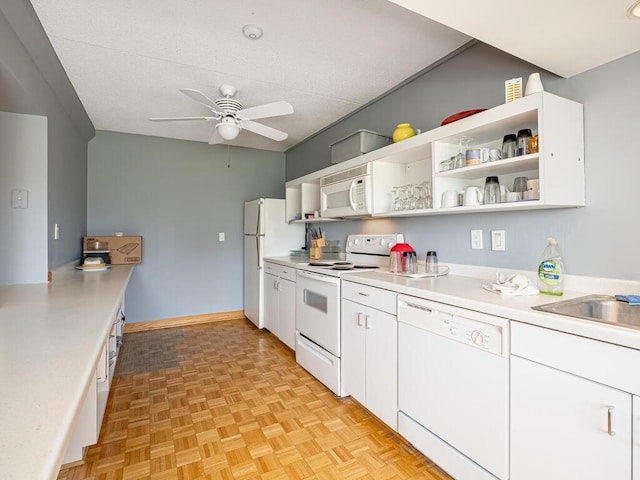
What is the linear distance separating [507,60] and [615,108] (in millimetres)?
645

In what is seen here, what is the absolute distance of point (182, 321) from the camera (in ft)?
13.6

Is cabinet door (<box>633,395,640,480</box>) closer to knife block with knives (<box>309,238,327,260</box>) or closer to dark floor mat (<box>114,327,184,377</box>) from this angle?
knife block with knives (<box>309,238,327,260</box>)

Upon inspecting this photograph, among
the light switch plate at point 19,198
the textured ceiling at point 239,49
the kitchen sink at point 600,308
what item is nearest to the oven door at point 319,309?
the kitchen sink at point 600,308

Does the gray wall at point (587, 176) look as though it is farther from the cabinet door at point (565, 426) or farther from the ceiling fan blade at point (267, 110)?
the ceiling fan blade at point (267, 110)

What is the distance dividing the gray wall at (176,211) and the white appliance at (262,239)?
Answer: 421 mm

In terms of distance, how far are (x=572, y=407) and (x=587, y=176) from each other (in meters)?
1.05

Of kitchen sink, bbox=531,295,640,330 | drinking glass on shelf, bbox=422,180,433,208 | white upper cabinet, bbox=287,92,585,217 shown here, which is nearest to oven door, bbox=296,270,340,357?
white upper cabinet, bbox=287,92,585,217

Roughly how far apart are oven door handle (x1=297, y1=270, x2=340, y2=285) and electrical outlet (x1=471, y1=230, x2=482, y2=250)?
2.96 ft

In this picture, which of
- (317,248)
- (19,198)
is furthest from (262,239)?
(19,198)

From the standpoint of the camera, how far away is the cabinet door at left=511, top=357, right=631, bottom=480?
984 millimetres

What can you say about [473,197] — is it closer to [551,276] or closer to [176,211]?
[551,276]

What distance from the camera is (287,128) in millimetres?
3736

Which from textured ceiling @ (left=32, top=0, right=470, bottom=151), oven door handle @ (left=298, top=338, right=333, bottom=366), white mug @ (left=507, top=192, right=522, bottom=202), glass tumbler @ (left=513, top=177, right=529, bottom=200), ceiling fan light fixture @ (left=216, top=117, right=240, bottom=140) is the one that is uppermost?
textured ceiling @ (left=32, top=0, right=470, bottom=151)

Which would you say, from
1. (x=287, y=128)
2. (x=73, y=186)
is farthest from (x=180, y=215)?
(x=287, y=128)
